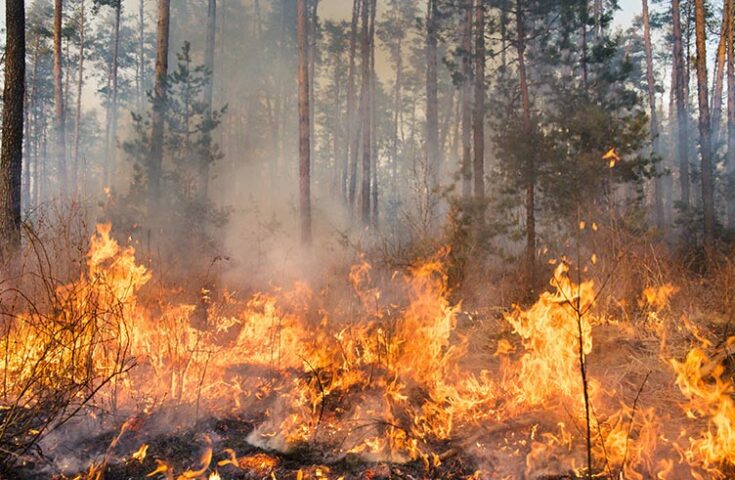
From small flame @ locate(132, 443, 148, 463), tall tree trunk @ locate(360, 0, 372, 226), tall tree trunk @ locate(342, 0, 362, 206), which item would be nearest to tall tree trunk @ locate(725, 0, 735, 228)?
tall tree trunk @ locate(360, 0, 372, 226)

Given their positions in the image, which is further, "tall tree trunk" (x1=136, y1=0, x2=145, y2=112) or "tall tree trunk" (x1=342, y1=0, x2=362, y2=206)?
"tall tree trunk" (x1=136, y1=0, x2=145, y2=112)

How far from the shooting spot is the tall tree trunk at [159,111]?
1335 centimetres

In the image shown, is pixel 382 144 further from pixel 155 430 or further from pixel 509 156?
pixel 155 430

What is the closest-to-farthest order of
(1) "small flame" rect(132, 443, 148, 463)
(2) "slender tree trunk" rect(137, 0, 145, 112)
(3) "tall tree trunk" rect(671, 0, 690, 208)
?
(1) "small flame" rect(132, 443, 148, 463), (3) "tall tree trunk" rect(671, 0, 690, 208), (2) "slender tree trunk" rect(137, 0, 145, 112)

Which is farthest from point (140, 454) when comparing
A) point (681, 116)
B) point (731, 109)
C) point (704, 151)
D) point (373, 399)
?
point (731, 109)

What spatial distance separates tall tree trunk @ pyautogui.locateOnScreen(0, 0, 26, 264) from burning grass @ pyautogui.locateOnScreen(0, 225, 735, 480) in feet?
9.65

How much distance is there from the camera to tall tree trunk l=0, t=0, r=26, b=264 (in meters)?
7.37

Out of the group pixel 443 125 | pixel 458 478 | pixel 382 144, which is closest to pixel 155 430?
pixel 458 478

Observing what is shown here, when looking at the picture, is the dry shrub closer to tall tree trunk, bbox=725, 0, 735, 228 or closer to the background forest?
the background forest

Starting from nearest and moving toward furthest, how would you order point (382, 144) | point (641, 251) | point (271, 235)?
point (641, 251) < point (271, 235) < point (382, 144)

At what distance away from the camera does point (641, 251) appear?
8336 millimetres

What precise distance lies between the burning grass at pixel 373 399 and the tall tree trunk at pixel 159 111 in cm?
889

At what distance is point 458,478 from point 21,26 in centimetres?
968

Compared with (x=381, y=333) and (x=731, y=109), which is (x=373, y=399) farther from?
(x=731, y=109)
